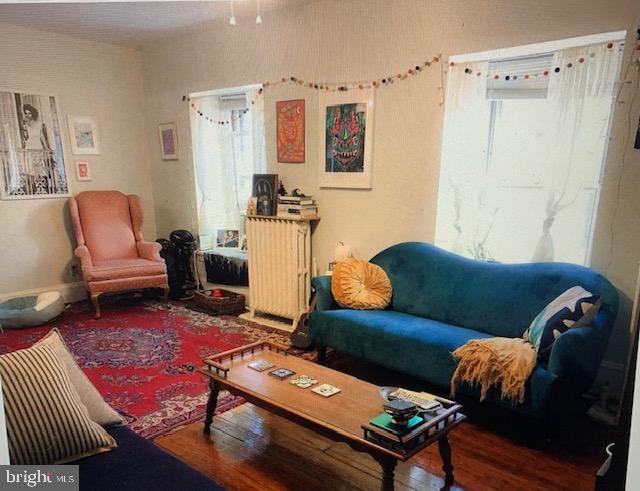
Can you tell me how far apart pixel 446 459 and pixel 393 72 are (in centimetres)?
252

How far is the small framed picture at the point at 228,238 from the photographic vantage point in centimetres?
458

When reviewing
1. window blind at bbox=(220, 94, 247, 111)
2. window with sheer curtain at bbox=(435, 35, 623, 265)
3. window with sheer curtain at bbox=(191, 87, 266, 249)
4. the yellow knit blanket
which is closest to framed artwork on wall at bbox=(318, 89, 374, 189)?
window with sheer curtain at bbox=(435, 35, 623, 265)

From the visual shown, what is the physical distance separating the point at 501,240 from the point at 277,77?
2334mm

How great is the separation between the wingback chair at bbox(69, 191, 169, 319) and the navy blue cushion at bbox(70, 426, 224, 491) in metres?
2.84

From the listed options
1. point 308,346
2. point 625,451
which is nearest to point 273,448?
point 308,346

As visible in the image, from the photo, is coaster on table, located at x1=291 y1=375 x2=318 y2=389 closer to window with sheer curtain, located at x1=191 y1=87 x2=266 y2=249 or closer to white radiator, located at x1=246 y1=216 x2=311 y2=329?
white radiator, located at x1=246 y1=216 x2=311 y2=329

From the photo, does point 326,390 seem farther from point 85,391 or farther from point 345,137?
point 345,137

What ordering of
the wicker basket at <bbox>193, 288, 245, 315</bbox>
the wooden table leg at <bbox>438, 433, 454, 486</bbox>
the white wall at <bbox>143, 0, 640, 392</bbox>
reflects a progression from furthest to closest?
the wicker basket at <bbox>193, 288, 245, 315</bbox> < the white wall at <bbox>143, 0, 640, 392</bbox> < the wooden table leg at <bbox>438, 433, 454, 486</bbox>

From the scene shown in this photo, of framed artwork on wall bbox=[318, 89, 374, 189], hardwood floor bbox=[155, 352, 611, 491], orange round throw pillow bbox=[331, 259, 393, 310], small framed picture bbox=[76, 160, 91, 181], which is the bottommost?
hardwood floor bbox=[155, 352, 611, 491]

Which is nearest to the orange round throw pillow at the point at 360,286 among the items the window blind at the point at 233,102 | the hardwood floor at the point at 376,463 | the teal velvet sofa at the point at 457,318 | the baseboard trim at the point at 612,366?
the teal velvet sofa at the point at 457,318

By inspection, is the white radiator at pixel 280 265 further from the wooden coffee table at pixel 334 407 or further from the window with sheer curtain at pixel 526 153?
the wooden coffee table at pixel 334 407

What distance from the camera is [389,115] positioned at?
3.20 m

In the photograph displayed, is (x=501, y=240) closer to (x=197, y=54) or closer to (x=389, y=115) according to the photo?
(x=389, y=115)

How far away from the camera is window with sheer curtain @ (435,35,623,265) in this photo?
96.2 inches
